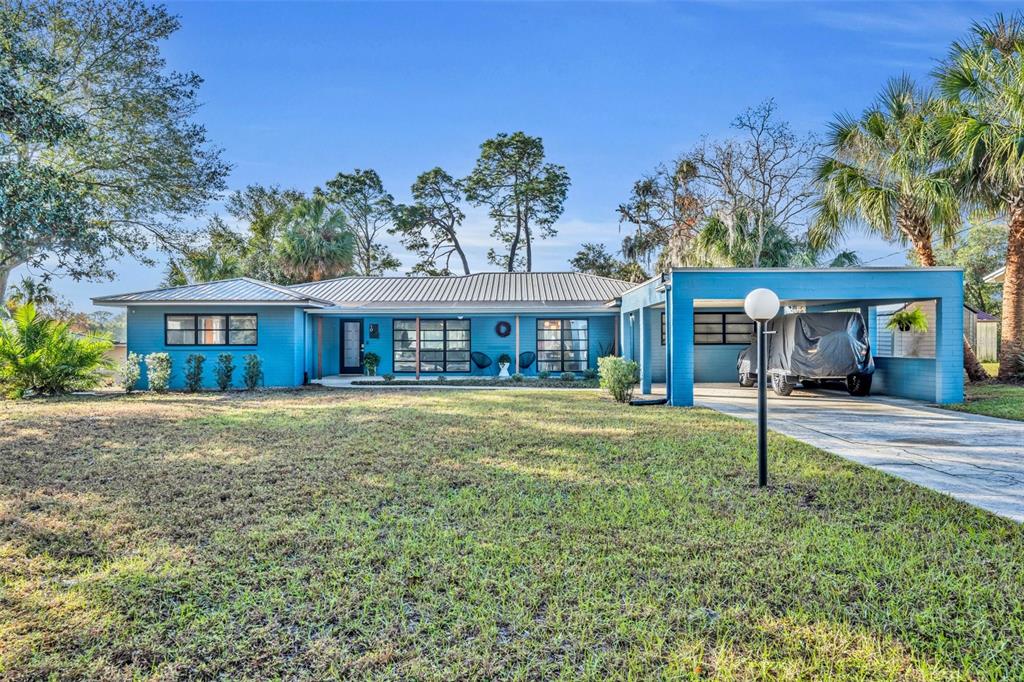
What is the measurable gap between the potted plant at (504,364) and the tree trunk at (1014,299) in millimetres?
12385

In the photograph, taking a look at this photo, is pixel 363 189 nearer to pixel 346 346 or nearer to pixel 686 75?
pixel 346 346

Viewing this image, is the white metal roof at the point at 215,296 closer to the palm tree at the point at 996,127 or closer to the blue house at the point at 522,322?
the blue house at the point at 522,322

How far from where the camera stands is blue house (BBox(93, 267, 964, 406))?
10648mm

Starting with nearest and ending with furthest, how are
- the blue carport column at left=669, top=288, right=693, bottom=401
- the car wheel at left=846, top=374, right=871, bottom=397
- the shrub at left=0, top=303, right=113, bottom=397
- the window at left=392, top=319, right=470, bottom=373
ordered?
1. the blue carport column at left=669, top=288, right=693, bottom=401
2. the car wheel at left=846, top=374, right=871, bottom=397
3. the shrub at left=0, top=303, right=113, bottom=397
4. the window at left=392, top=319, right=470, bottom=373

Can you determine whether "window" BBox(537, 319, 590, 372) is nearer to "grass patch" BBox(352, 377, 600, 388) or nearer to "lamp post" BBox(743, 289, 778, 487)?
"grass patch" BBox(352, 377, 600, 388)

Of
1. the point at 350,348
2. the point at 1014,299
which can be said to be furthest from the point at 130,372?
the point at 1014,299

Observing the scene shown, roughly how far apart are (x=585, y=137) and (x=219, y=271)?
16250 millimetres

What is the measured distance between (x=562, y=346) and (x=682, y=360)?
7415mm

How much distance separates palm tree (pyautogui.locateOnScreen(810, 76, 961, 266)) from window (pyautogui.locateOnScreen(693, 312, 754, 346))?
3.49 meters

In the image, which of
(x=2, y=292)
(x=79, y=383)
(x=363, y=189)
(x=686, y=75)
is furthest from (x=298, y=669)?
(x=363, y=189)

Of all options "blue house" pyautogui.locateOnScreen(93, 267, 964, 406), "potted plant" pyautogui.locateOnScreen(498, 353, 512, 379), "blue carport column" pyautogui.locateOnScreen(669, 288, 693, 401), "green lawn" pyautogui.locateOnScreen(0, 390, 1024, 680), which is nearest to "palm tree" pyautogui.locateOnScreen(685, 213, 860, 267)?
"blue house" pyautogui.locateOnScreen(93, 267, 964, 406)

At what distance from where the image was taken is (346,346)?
64.3ft

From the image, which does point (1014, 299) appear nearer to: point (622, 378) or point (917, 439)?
point (917, 439)

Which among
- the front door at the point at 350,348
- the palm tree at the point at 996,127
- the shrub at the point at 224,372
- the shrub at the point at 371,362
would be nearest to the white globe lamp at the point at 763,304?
the palm tree at the point at 996,127
